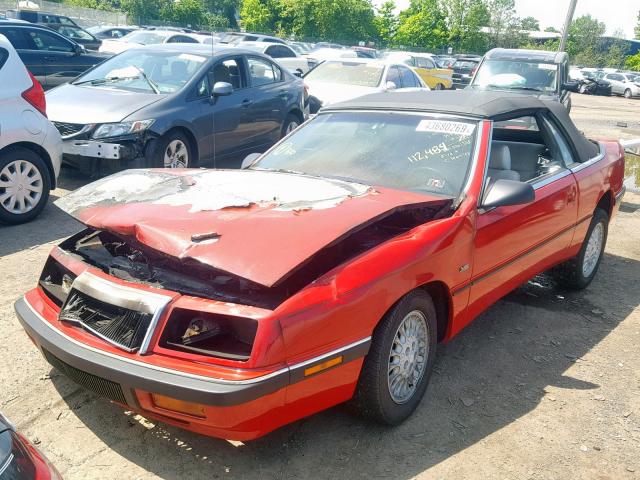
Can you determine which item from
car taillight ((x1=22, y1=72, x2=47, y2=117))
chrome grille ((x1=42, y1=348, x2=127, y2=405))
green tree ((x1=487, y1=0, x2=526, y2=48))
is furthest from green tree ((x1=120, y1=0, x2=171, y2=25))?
chrome grille ((x1=42, y1=348, x2=127, y2=405))

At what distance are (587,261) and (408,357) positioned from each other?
2.81 meters

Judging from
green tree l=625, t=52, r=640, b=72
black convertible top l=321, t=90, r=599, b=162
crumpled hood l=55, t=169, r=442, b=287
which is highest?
black convertible top l=321, t=90, r=599, b=162

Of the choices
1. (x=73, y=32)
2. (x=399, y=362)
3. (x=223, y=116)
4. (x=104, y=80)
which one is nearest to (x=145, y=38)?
(x=73, y=32)

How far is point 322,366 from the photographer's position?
2.75 metres

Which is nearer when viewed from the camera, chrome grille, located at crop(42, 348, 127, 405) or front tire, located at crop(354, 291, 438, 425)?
chrome grille, located at crop(42, 348, 127, 405)

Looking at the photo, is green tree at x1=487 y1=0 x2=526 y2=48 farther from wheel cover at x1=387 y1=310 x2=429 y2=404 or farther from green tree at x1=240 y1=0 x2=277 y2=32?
wheel cover at x1=387 y1=310 x2=429 y2=404

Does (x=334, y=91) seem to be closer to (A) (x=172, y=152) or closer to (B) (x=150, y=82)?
(B) (x=150, y=82)

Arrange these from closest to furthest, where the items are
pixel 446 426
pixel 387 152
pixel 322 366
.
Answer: pixel 322 366 < pixel 446 426 < pixel 387 152

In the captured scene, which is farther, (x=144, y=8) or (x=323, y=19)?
(x=144, y=8)

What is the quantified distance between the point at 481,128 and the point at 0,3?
129ft

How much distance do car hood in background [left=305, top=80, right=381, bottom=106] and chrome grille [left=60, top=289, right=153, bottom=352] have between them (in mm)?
9312

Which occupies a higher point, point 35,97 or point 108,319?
point 35,97

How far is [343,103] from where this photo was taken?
15.4 ft

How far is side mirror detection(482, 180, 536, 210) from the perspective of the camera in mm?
3635
